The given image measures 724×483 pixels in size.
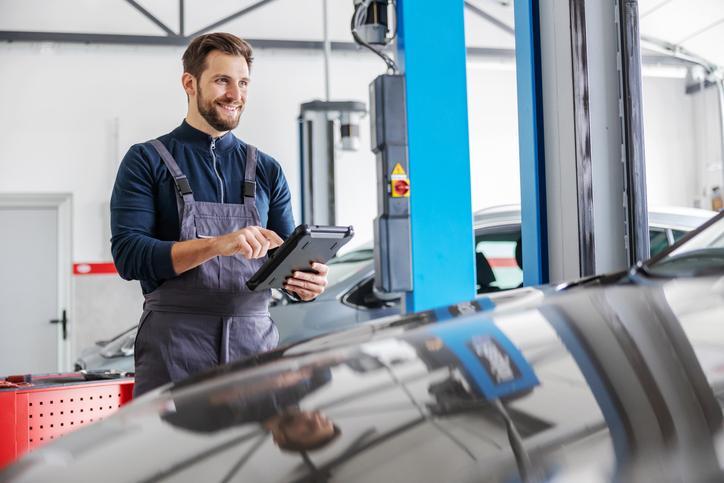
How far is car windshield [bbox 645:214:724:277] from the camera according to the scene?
0.93 m

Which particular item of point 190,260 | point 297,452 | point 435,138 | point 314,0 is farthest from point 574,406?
point 314,0

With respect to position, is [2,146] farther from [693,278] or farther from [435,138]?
[693,278]

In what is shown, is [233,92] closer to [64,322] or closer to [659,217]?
[659,217]

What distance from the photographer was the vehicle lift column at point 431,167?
9.66 ft

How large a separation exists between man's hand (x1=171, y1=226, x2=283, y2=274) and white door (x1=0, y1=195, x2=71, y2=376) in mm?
6172

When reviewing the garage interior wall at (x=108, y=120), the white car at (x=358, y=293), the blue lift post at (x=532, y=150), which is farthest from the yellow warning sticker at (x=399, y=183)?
the garage interior wall at (x=108, y=120)

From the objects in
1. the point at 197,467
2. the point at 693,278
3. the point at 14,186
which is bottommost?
the point at 197,467

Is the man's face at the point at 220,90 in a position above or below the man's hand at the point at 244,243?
above

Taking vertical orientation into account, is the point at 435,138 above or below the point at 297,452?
above

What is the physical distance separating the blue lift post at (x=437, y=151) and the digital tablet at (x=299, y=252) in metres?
1.25

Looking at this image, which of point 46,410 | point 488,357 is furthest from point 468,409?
point 46,410

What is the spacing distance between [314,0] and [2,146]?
3.30 meters

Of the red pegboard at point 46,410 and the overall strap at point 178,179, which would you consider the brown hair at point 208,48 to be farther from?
the red pegboard at point 46,410

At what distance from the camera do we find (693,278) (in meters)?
0.87
